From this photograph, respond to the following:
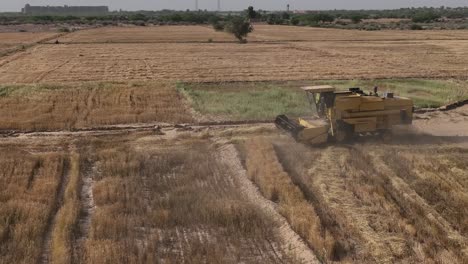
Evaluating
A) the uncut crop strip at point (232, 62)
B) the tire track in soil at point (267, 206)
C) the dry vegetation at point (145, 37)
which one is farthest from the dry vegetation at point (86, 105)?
the dry vegetation at point (145, 37)

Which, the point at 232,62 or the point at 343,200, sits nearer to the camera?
the point at 343,200

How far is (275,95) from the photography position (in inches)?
952

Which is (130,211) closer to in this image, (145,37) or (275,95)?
(275,95)

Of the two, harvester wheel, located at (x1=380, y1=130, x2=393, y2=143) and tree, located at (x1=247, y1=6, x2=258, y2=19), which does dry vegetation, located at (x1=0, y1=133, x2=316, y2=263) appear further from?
tree, located at (x1=247, y1=6, x2=258, y2=19)

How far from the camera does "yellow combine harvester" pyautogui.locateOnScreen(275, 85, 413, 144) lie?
612 inches

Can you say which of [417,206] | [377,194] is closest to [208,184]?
[377,194]

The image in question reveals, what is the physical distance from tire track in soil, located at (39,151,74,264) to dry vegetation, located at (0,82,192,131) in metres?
4.52

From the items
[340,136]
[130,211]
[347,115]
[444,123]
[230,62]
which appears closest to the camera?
[130,211]

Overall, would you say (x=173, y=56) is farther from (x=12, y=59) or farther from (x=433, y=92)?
(x=433, y=92)

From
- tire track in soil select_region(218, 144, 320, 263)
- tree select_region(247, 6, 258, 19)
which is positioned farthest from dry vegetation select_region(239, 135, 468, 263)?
tree select_region(247, 6, 258, 19)

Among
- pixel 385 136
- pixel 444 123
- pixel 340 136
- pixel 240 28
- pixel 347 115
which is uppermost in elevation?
pixel 240 28

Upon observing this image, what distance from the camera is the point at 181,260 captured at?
30.5ft

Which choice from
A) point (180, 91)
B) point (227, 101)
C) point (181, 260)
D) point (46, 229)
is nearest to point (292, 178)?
point (181, 260)

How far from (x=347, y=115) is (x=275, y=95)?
28.6 feet
